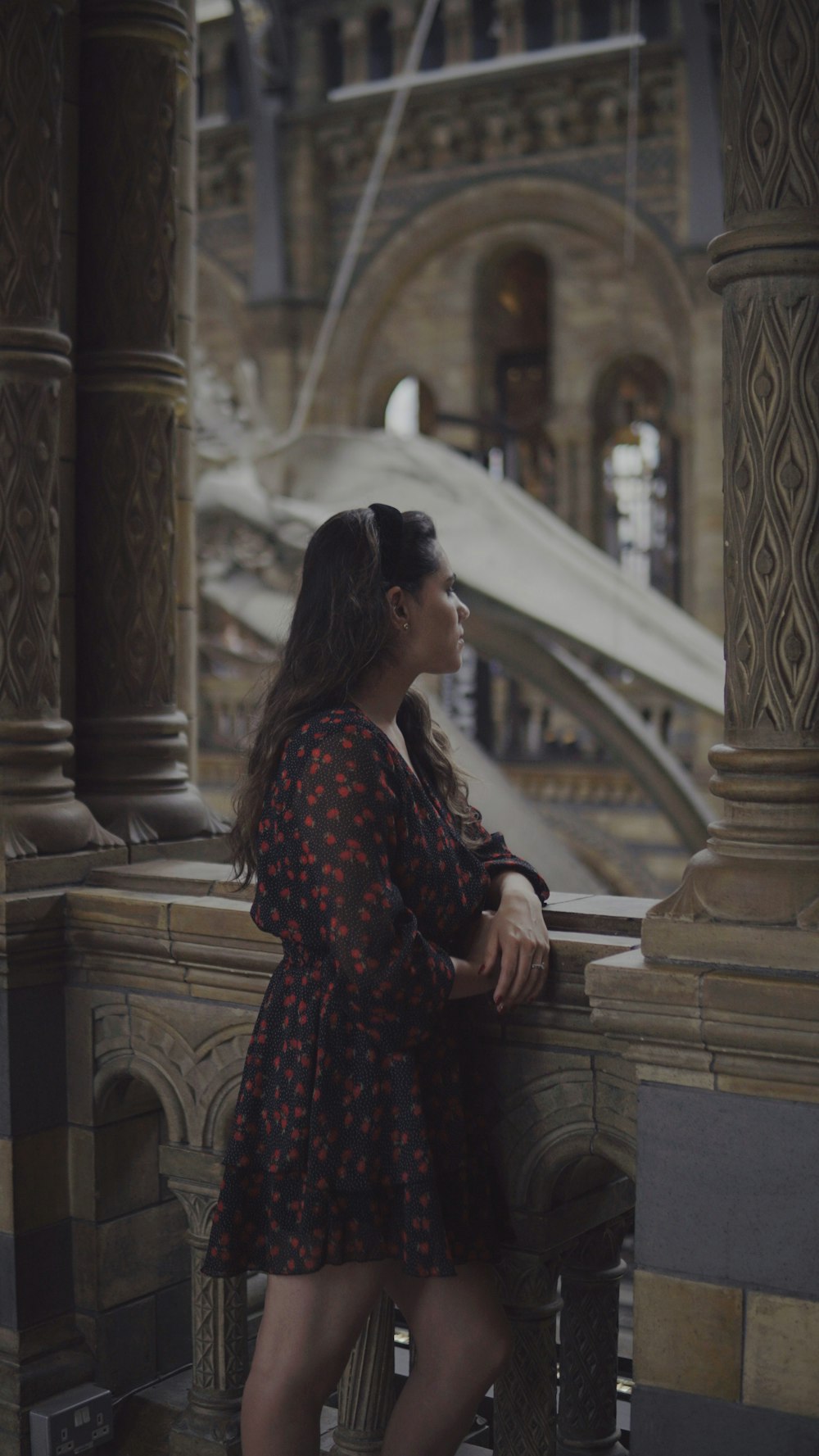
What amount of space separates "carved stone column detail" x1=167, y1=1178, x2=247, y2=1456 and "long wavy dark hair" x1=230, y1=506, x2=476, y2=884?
825mm

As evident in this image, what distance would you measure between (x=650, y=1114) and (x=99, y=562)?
56.7 inches

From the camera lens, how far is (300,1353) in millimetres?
1730

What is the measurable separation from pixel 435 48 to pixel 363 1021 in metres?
12.3

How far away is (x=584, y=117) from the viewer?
11680 mm

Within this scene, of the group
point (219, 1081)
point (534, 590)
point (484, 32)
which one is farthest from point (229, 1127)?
point (484, 32)

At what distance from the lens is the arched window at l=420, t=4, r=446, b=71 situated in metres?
12.6

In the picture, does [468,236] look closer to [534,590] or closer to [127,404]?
[534,590]

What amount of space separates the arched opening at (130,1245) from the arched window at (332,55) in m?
12.0

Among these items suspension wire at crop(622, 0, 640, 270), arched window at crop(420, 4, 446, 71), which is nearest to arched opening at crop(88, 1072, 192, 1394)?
suspension wire at crop(622, 0, 640, 270)

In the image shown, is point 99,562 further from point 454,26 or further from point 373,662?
point 454,26

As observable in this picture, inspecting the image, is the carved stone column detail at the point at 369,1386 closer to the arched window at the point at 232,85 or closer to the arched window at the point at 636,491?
the arched window at the point at 636,491

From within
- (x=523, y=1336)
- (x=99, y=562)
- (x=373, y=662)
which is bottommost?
(x=523, y=1336)

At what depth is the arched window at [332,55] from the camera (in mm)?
13094

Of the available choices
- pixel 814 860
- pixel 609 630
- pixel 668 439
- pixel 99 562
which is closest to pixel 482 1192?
pixel 814 860
